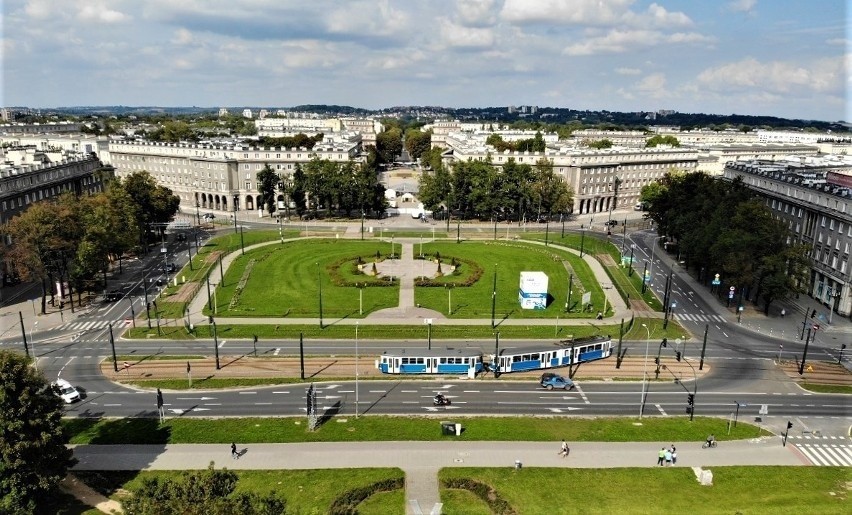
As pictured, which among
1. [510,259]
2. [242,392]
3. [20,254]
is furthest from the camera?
[510,259]

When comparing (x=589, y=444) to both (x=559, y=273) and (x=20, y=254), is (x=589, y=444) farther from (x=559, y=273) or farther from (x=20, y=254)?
(x=20, y=254)

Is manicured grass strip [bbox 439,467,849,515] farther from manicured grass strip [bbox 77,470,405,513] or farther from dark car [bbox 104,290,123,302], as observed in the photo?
dark car [bbox 104,290,123,302]

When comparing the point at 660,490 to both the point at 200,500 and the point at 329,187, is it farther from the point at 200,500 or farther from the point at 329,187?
the point at 329,187

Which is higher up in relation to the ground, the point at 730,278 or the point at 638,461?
the point at 730,278

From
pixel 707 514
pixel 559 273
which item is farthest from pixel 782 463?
pixel 559 273

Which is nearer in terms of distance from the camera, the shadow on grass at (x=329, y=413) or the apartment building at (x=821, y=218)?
the shadow on grass at (x=329, y=413)

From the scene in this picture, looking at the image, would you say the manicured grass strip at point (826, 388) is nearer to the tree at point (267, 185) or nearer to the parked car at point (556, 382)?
the parked car at point (556, 382)

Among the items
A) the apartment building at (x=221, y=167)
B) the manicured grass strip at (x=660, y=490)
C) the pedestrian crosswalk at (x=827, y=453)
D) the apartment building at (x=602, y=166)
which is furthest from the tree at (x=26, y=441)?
the apartment building at (x=602, y=166)

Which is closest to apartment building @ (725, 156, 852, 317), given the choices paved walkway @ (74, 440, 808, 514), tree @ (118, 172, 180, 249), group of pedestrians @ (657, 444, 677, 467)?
paved walkway @ (74, 440, 808, 514)
